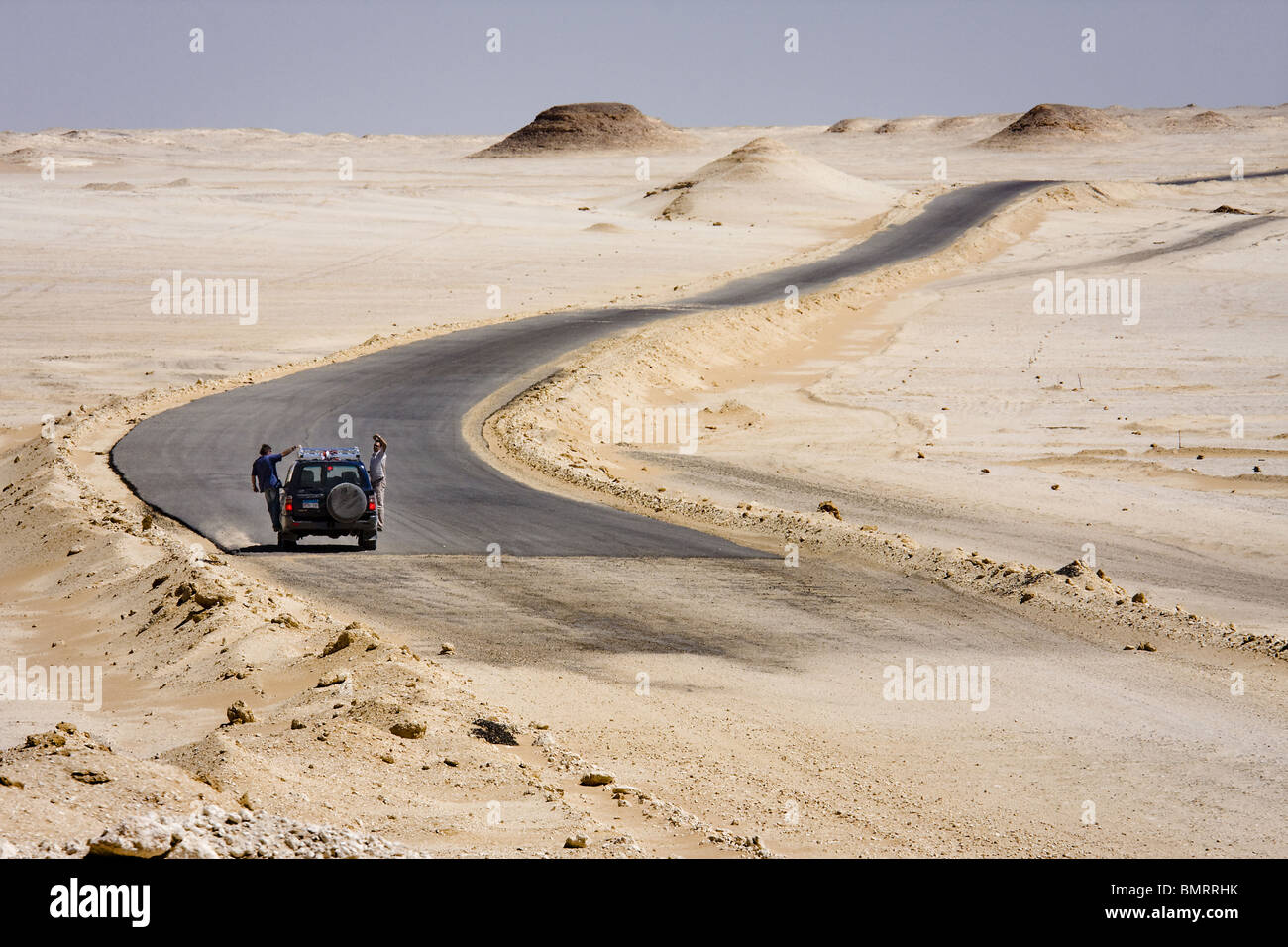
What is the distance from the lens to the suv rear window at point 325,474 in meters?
22.1

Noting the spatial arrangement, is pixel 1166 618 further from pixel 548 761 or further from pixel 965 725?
pixel 548 761

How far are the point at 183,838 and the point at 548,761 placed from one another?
191 inches

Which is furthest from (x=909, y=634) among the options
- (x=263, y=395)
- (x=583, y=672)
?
(x=263, y=395)

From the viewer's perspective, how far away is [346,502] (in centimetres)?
2133

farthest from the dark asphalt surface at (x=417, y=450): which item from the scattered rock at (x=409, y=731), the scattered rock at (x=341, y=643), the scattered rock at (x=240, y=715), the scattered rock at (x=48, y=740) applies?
the scattered rock at (x=48, y=740)

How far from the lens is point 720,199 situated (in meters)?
98.3

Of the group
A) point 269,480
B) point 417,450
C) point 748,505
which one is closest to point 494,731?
point 269,480

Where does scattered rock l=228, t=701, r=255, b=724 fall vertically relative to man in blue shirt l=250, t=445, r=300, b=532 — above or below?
below

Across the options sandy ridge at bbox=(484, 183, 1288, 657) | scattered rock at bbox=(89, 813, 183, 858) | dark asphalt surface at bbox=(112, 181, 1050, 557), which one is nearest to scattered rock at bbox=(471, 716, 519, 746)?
scattered rock at bbox=(89, 813, 183, 858)

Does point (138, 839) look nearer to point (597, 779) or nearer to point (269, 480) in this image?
point (597, 779)

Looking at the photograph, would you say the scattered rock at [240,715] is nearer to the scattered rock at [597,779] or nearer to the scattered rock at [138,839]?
the scattered rock at [597,779]

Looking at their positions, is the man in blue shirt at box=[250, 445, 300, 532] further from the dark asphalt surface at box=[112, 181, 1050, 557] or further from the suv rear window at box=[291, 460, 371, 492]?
the suv rear window at box=[291, 460, 371, 492]

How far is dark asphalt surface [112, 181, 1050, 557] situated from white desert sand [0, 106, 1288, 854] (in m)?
1.10

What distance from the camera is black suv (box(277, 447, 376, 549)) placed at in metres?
21.4
